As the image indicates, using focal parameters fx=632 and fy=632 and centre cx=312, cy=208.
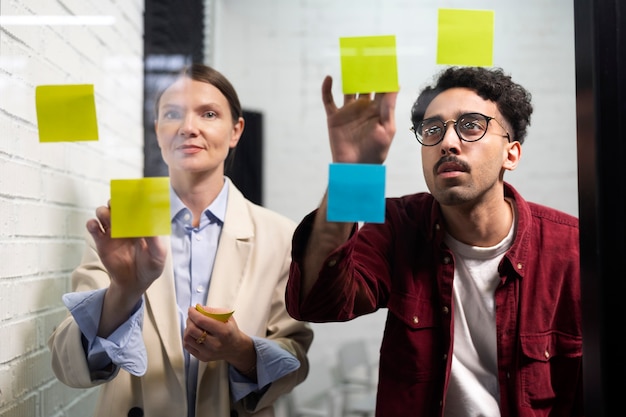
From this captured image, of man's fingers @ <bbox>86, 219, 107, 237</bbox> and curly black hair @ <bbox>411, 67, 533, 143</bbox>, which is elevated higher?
curly black hair @ <bbox>411, 67, 533, 143</bbox>

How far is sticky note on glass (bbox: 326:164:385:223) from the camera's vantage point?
1.15m

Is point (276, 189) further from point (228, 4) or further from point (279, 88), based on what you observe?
point (228, 4)

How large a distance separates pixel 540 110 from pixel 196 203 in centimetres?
79

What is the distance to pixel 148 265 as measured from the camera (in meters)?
1.24

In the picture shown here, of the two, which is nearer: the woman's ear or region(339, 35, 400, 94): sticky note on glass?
region(339, 35, 400, 94): sticky note on glass

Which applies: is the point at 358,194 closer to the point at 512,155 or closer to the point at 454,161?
the point at 454,161

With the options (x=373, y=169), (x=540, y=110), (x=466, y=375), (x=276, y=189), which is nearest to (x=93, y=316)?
(x=276, y=189)

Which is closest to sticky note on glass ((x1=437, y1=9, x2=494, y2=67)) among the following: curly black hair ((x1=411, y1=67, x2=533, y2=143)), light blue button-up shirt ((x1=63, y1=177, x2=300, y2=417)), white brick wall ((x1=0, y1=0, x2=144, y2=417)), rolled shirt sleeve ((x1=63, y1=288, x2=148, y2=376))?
curly black hair ((x1=411, y1=67, x2=533, y2=143))

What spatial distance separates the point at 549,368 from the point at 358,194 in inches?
21.1

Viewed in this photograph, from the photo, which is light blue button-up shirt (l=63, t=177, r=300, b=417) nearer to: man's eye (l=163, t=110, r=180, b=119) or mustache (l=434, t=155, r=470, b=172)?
man's eye (l=163, t=110, r=180, b=119)

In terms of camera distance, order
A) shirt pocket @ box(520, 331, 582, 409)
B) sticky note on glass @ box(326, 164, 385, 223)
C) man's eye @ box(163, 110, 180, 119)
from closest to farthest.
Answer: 1. sticky note on glass @ box(326, 164, 385, 223)
2. shirt pocket @ box(520, 331, 582, 409)
3. man's eye @ box(163, 110, 180, 119)

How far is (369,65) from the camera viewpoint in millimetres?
1213

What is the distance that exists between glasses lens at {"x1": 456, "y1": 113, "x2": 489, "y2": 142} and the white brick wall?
70cm

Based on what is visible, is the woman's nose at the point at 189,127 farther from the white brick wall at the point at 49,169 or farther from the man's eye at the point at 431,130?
the man's eye at the point at 431,130
